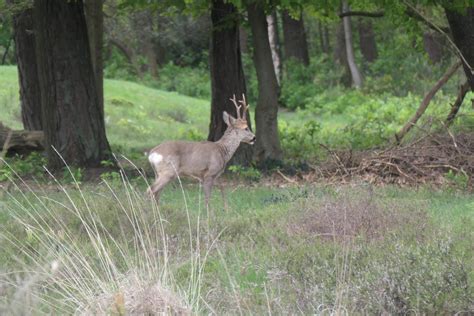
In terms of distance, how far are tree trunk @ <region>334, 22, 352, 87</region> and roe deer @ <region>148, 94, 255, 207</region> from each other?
78.0ft

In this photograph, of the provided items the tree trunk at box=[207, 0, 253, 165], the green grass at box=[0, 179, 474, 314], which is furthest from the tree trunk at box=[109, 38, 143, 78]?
the green grass at box=[0, 179, 474, 314]

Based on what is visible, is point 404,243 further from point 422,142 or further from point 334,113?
point 334,113

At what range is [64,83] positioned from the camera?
15.7m

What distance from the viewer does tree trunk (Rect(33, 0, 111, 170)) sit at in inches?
616

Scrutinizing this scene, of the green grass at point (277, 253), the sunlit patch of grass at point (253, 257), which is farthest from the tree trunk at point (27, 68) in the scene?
the green grass at point (277, 253)

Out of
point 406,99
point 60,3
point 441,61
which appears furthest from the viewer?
point 441,61

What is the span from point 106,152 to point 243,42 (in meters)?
28.1

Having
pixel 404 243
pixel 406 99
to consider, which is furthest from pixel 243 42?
pixel 404 243

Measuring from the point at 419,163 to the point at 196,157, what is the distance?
3.64 meters

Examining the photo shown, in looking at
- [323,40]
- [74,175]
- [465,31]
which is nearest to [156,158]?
[74,175]

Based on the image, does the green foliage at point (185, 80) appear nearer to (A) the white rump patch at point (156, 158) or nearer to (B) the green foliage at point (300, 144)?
(B) the green foliage at point (300, 144)

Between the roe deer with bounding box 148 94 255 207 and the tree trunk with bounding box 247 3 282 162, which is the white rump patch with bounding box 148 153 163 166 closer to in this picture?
the roe deer with bounding box 148 94 255 207

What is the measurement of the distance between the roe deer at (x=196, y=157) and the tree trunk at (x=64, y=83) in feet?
13.2

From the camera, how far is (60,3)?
615 inches
